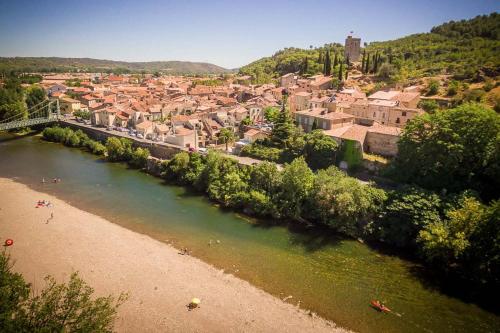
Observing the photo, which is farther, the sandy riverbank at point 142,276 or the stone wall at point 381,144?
the stone wall at point 381,144

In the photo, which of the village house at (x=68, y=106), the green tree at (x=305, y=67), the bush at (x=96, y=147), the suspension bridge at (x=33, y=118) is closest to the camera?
the bush at (x=96, y=147)

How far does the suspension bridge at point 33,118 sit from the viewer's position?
192 ft

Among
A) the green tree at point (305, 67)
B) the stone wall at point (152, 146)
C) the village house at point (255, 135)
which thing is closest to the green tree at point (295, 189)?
the village house at point (255, 135)

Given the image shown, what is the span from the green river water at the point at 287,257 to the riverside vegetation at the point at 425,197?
1.73m

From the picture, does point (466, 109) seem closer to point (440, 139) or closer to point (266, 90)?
point (440, 139)

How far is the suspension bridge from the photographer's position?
2298 inches

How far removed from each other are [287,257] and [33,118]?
67.7 metres

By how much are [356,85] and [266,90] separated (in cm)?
2186

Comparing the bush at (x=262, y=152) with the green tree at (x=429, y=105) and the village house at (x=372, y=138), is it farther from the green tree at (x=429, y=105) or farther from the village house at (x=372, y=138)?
the green tree at (x=429, y=105)

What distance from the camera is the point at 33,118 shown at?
67438 mm

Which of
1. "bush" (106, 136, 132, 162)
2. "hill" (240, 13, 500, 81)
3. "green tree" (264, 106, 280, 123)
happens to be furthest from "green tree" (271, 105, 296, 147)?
"hill" (240, 13, 500, 81)

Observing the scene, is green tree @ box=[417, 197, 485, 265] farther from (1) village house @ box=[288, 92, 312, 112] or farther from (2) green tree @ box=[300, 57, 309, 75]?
(2) green tree @ box=[300, 57, 309, 75]

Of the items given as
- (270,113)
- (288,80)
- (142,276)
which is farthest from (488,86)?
(142,276)

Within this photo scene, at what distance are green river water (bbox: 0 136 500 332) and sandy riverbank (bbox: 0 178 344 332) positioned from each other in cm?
132
